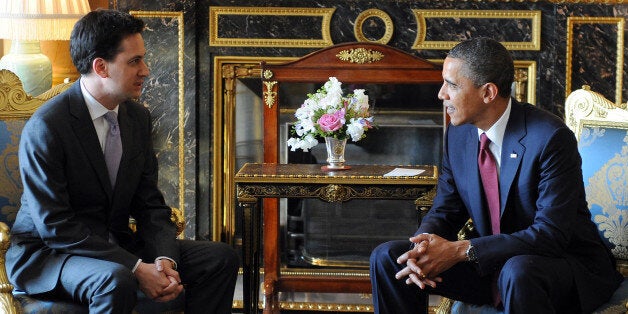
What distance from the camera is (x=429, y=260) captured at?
103 inches

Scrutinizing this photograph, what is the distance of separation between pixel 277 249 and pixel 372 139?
0.76 meters

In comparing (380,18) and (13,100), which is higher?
(380,18)

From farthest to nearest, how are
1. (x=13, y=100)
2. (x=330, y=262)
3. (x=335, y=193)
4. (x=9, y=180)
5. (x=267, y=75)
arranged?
(x=330, y=262), (x=267, y=75), (x=335, y=193), (x=13, y=100), (x=9, y=180)

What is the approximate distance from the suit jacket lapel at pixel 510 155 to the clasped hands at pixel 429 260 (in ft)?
0.68

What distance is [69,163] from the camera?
2.68 m

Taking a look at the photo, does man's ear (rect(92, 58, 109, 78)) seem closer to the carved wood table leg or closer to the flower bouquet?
the carved wood table leg

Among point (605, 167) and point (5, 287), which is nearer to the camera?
point (5, 287)

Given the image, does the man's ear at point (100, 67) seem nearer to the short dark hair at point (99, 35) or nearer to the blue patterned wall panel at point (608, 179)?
the short dark hair at point (99, 35)

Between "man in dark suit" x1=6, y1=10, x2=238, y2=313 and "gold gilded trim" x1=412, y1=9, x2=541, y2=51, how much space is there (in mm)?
1662

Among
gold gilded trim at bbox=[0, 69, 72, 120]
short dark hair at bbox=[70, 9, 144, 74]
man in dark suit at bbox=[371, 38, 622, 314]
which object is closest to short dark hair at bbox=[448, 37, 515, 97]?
man in dark suit at bbox=[371, 38, 622, 314]

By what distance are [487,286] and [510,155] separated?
39 cm

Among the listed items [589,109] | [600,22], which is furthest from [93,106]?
[600,22]

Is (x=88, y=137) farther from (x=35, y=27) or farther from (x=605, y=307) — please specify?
(x=605, y=307)

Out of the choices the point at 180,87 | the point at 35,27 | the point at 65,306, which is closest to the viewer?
the point at 65,306
